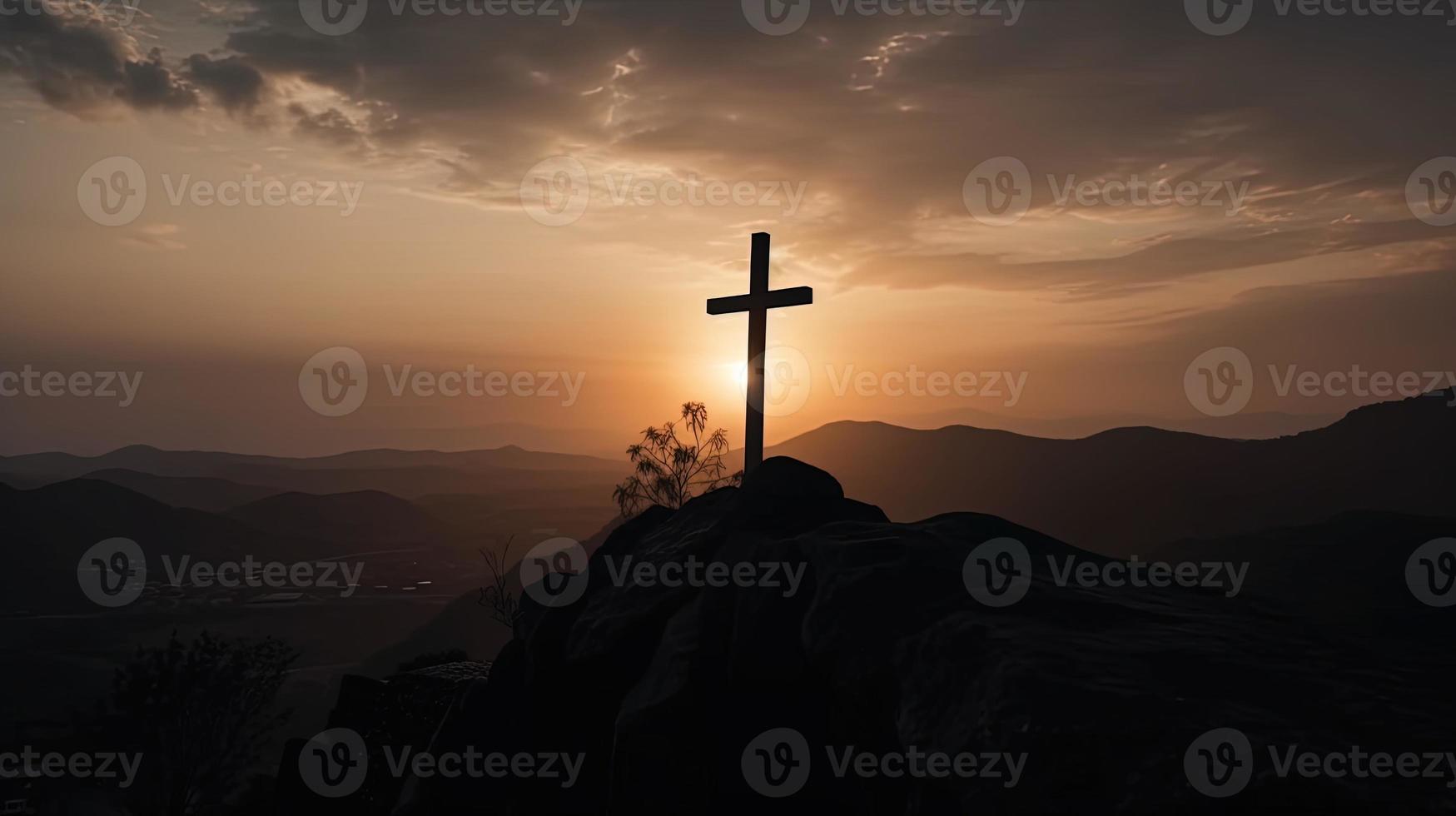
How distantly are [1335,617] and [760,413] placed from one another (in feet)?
28.4

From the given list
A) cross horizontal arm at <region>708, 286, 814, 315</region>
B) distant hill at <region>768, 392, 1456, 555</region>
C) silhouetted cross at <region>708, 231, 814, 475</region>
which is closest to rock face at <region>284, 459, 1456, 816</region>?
silhouetted cross at <region>708, 231, 814, 475</region>

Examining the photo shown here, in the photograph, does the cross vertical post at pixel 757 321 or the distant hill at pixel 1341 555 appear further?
the distant hill at pixel 1341 555

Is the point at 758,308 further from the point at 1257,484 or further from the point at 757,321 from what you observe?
the point at 1257,484

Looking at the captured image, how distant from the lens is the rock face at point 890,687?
509 centimetres

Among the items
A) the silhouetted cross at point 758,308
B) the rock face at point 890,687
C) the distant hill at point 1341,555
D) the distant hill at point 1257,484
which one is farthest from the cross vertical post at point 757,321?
the distant hill at point 1257,484

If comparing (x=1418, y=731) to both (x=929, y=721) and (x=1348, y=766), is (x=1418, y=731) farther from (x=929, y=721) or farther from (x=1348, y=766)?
(x=929, y=721)

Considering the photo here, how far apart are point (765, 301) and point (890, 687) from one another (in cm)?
914

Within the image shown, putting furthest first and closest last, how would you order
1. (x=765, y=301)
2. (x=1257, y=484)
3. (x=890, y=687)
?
1. (x=1257, y=484)
2. (x=765, y=301)
3. (x=890, y=687)


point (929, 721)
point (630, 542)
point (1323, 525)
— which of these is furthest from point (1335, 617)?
point (1323, 525)

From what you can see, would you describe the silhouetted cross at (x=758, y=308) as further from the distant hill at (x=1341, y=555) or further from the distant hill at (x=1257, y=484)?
the distant hill at (x=1257, y=484)

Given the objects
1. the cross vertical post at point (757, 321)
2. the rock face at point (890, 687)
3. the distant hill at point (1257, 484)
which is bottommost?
the distant hill at point (1257, 484)

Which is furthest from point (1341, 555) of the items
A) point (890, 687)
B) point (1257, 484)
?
point (890, 687)

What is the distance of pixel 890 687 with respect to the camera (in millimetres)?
6914

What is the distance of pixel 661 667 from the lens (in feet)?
29.6
